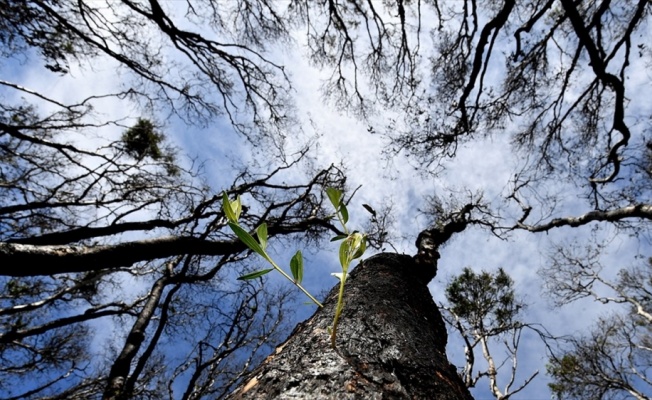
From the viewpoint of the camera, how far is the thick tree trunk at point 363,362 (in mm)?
640

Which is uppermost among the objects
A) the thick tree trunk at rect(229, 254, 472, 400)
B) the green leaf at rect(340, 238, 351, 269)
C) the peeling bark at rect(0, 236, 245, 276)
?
the peeling bark at rect(0, 236, 245, 276)

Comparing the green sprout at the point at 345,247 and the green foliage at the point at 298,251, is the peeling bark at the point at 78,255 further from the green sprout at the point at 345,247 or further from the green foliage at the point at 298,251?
the green sprout at the point at 345,247

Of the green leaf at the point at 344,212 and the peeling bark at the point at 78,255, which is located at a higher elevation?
the peeling bark at the point at 78,255

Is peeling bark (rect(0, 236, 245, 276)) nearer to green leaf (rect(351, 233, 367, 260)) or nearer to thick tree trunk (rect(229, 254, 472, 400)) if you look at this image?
thick tree trunk (rect(229, 254, 472, 400))

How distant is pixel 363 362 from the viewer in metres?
0.72

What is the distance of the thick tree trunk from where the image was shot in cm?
64

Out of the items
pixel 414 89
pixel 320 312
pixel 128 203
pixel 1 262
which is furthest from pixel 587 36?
pixel 128 203

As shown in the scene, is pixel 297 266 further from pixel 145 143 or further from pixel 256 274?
pixel 145 143

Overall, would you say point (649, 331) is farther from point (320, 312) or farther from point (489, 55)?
point (320, 312)

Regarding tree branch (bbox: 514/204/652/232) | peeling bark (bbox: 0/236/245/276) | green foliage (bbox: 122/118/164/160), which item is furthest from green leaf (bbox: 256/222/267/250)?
green foliage (bbox: 122/118/164/160)

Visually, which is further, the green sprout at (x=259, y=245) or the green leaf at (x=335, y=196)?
the green leaf at (x=335, y=196)

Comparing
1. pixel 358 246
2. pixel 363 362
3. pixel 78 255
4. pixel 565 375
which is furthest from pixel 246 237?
pixel 565 375

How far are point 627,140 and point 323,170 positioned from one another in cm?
460

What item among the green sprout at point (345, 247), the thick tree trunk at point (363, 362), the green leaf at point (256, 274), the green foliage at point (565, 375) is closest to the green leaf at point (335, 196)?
the green sprout at point (345, 247)
